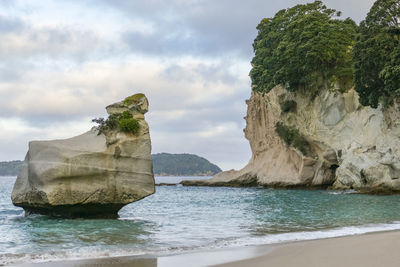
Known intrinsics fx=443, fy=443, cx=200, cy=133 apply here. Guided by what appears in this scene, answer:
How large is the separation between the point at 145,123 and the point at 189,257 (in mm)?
10104

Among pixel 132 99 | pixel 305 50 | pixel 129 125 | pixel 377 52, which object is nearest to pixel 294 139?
pixel 305 50

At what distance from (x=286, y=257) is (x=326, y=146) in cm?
4577

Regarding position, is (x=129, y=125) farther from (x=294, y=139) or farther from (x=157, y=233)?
(x=294, y=139)

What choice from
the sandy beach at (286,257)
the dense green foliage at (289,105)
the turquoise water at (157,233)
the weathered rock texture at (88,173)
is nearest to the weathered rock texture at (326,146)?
the dense green foliage at (289,105)

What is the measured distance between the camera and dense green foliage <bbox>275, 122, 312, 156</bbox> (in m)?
56.6

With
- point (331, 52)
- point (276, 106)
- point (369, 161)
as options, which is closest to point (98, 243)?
point (369, 161)

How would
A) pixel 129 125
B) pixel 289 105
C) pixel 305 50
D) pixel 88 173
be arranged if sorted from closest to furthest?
pixel 88 173, pixel 129 125, pixel 305 50, pixel 289 105

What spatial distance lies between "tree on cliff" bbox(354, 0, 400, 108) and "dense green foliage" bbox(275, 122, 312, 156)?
747 inches

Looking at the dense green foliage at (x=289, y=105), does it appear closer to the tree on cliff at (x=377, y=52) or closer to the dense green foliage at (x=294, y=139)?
the dense green foliage at (x=294, y=139)

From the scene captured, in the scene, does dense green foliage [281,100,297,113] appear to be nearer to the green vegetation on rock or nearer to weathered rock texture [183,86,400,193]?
weathered rock texture [183,86,400,193]

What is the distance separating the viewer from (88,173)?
17.3 meters

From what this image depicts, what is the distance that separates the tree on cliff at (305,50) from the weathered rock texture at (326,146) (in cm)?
290

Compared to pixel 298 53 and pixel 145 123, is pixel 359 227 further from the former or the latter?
pixel 298 53

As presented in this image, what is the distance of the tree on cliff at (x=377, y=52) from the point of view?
110 feet
